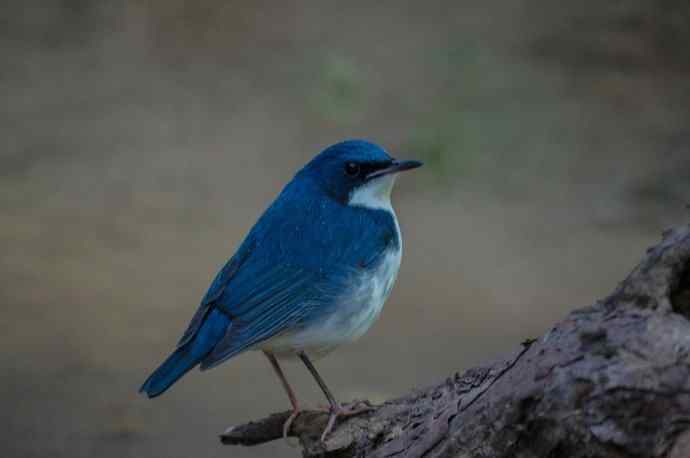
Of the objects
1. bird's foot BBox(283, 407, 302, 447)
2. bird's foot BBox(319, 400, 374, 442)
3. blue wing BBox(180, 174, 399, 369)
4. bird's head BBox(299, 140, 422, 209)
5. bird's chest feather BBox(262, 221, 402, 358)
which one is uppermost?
bird's head BBox(299, 140, 422, 209)

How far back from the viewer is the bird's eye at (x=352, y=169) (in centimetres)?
376

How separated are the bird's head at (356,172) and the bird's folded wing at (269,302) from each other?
1.06 ft

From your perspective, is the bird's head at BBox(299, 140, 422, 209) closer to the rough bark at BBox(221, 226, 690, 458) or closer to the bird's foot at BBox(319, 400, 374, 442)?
the bird's foot at BBox(319, 400, 374, 442)

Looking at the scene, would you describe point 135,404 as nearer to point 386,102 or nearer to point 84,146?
point 84,146

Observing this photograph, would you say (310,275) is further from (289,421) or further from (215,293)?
(289,421)

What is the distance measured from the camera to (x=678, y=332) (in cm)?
251

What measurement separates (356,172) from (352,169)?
0.02 metres

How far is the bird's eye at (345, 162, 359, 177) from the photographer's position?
3.76 meters

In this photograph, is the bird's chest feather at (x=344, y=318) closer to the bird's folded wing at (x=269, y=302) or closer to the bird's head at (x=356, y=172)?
the bird's folded wing at (x=269, y=302)

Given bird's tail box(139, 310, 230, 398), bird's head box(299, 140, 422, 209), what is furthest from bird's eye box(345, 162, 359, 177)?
bird's tail box(139, 310, 230, 398)

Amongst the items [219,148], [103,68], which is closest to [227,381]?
[219,148]

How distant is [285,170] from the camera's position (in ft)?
24.6

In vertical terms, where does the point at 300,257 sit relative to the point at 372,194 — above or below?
below

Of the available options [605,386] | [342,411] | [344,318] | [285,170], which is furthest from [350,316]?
[285,170]
